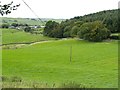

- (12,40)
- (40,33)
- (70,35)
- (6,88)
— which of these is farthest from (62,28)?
(6,88)

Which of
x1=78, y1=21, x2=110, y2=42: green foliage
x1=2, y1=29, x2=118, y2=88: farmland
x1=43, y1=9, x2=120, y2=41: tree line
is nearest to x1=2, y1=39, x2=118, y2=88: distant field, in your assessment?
x1=2, y1=29, x2=118, y2=88: farmland

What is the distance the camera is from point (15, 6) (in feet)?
23.3

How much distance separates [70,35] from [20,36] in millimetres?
16123

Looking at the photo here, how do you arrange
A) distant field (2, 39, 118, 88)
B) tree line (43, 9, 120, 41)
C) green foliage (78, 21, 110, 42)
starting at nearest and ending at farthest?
distant field (2, 39, 118, 88) → green foliage (78, 21, 110, 42) → tree line (43, 9, 120, 41)

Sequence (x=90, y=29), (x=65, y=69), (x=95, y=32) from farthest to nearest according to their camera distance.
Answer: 1. (x=90, y=29)
2. (x=95, y=32)
3. (x=65, y=69)

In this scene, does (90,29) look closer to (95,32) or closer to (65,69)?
(95,32)

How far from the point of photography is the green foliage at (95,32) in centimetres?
8812

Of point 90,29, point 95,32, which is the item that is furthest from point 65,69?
point 90,29

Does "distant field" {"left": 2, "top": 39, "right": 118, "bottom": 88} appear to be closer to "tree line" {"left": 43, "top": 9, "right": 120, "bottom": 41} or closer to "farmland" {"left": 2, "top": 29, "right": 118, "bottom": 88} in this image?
"farmland" {"left": 2, "top": 29, "right": 118, "bottom": 88}

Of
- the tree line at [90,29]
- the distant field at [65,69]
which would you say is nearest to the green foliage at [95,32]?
the tree line at [90,29]

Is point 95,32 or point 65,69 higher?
point 65,69

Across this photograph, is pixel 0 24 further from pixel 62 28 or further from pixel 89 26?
pixel 62 28

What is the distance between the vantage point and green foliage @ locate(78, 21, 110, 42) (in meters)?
88.1

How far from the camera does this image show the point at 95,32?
88750 millimetres
